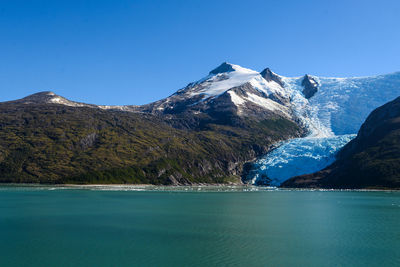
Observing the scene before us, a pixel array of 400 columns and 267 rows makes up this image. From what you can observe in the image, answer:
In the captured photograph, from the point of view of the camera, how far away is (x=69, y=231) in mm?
62375

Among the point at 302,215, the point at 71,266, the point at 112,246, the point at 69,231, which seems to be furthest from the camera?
the point at 302,215

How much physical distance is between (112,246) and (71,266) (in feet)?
33.5

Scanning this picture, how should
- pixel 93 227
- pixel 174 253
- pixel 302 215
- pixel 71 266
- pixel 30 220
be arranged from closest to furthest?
pixel 71 266 → pixel 174 253 → pixel 93 227 → pixel 30 220 → pixel 302 215

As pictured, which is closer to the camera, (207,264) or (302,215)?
(207,264)

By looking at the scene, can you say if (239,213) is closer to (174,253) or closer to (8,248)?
(174,253)

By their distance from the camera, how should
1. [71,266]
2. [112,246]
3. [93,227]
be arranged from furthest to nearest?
[93,227]
[112,246]
[71,266]

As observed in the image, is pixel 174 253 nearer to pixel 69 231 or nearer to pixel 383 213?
pixel 69 231

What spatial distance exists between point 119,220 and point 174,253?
106 feet

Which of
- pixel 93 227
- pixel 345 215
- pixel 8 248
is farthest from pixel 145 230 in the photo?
pixel 345 215

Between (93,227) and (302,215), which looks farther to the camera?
(302,215)

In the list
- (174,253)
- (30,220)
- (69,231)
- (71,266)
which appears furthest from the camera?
(30,220)

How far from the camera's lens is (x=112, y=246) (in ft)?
167

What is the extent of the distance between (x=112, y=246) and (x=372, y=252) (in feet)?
120

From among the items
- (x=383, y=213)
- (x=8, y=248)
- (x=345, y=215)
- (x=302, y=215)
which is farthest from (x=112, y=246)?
(x=383, y=213)
